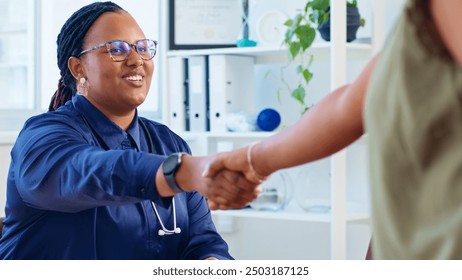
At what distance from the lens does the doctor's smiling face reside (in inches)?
78.4

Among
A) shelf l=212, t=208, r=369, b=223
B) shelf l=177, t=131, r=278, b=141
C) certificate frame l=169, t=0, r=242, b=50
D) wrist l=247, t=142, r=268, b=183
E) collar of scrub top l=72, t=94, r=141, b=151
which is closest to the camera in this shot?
wrist l=247, t=142, r=268, b=183

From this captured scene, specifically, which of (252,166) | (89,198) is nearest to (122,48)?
(89,198)

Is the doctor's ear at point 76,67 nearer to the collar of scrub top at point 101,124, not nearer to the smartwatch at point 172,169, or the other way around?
the collar of scrub top at point 101,124

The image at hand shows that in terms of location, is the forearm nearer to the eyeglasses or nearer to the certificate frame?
the eyeglasses

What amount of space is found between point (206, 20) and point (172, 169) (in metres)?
2.47

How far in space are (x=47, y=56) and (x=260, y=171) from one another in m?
2.86

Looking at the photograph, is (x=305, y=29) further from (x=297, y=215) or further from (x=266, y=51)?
(x=297, y=215)

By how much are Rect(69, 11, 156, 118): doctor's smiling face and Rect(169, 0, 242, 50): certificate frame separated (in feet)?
6.43

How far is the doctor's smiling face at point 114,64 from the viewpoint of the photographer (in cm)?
199

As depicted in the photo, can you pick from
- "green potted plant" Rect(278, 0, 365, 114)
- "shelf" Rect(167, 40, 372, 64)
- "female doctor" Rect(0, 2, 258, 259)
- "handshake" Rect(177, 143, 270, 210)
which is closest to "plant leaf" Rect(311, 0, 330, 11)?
"green potted plant" Rect(278, 0, 365, 114)

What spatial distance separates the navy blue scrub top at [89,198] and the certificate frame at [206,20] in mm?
1963

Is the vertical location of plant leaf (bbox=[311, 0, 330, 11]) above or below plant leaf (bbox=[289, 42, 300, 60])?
above
